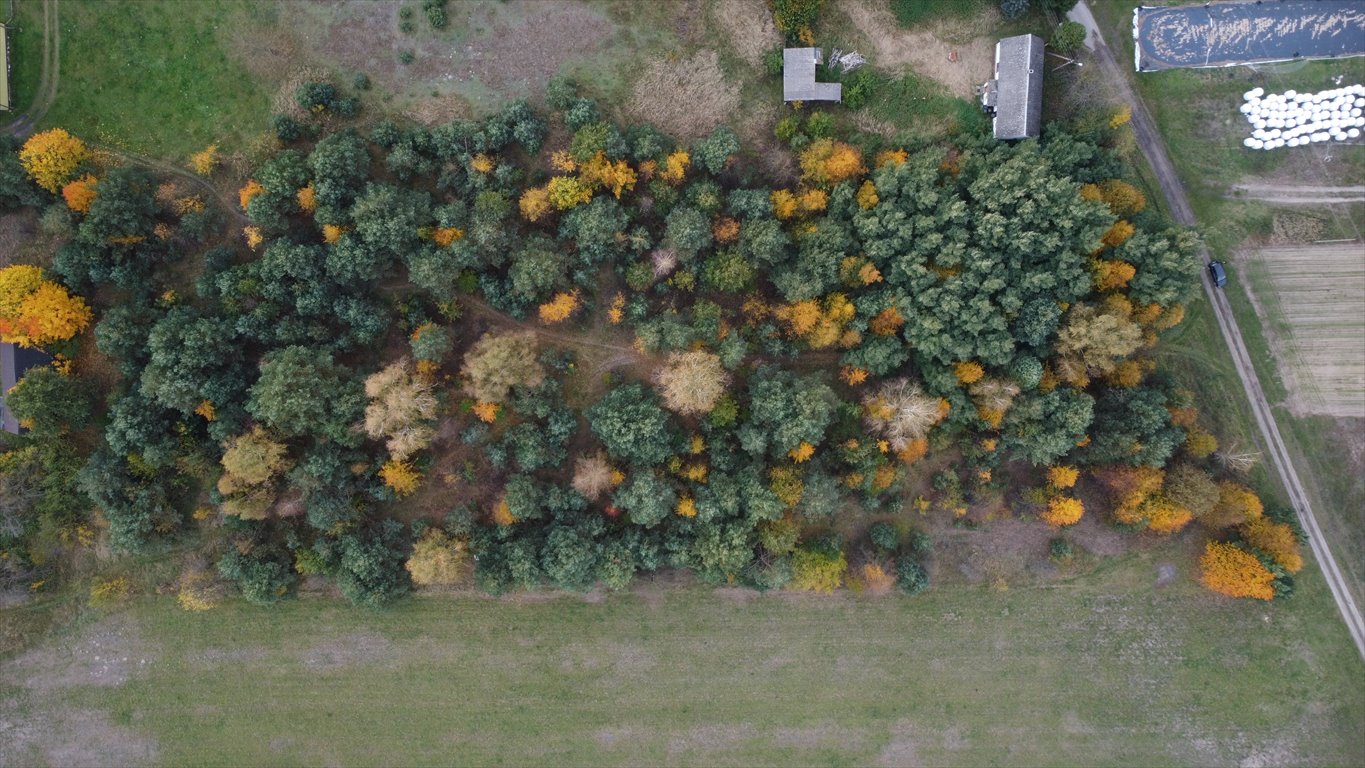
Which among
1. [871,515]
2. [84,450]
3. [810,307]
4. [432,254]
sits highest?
[432,254]

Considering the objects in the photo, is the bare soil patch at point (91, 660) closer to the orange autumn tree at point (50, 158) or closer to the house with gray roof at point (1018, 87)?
the orange autumn tree at point (50, 158)

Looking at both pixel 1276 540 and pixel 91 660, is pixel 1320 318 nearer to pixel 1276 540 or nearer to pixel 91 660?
pixel 1276 540

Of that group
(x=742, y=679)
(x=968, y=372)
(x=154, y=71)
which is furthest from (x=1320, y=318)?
(x=154, y=71)

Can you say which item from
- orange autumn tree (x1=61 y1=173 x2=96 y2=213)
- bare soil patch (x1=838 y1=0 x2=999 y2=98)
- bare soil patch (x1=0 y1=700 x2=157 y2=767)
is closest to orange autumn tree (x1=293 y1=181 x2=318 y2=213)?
orange autumn tree (x1=61 y1=173 x2=96 y2=213)

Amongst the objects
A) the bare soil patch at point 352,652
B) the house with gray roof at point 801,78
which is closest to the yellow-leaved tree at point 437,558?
the bare soil patch at point 352,652

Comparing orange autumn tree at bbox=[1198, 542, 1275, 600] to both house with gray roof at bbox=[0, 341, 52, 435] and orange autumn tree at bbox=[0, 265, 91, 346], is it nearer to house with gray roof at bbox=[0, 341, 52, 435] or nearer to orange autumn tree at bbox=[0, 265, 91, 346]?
orange autumn tree at bbox=[0, 265, 91, 346]

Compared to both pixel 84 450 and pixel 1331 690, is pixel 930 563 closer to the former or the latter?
pixel 1331 690

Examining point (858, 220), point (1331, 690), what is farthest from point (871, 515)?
point (1331, 690)
